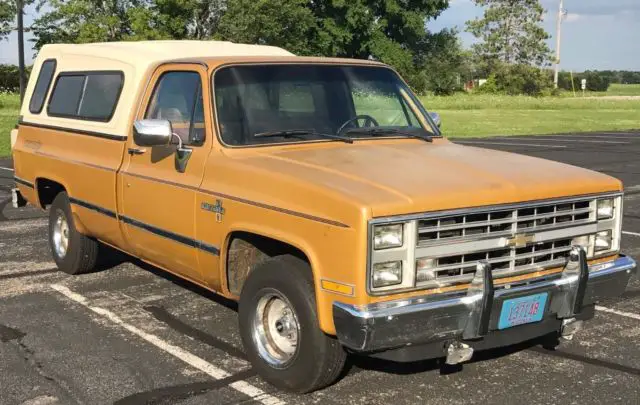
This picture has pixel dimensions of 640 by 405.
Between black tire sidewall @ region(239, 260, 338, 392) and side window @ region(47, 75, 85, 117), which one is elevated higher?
side window @ region(47, 75, 85, 117)

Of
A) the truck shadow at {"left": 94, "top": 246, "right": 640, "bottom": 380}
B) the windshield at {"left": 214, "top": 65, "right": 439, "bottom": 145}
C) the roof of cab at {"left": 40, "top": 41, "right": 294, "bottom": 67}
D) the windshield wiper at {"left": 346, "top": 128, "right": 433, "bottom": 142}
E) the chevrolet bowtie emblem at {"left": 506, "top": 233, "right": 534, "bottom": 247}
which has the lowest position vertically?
the truck shadow at {"left": 94, "top": 246, "right": 640, "bottom": 380}

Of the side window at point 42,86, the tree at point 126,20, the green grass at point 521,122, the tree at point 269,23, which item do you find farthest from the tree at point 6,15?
the side window at point 42,86

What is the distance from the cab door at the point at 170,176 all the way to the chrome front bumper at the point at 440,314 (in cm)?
156

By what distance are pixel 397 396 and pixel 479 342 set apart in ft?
2.01

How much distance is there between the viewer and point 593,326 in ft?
18.2

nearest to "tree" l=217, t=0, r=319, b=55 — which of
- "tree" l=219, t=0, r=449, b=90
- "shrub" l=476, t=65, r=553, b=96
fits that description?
"tree" l=219, t=0, r=449, b=90

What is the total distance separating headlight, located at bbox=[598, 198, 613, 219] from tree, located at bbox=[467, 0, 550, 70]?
80.9 meters

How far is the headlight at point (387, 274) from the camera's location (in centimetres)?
367

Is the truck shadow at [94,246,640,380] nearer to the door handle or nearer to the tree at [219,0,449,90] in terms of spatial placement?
the door handle

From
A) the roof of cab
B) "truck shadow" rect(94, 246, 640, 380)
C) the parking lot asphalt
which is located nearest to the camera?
the parking lot asphalt

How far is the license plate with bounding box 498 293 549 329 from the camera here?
12.8ft

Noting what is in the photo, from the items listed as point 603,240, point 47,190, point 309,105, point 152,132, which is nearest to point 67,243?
point 47,190

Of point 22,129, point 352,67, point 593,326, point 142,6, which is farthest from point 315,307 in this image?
point 142,6

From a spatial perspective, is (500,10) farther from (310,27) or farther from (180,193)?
(180,193)
